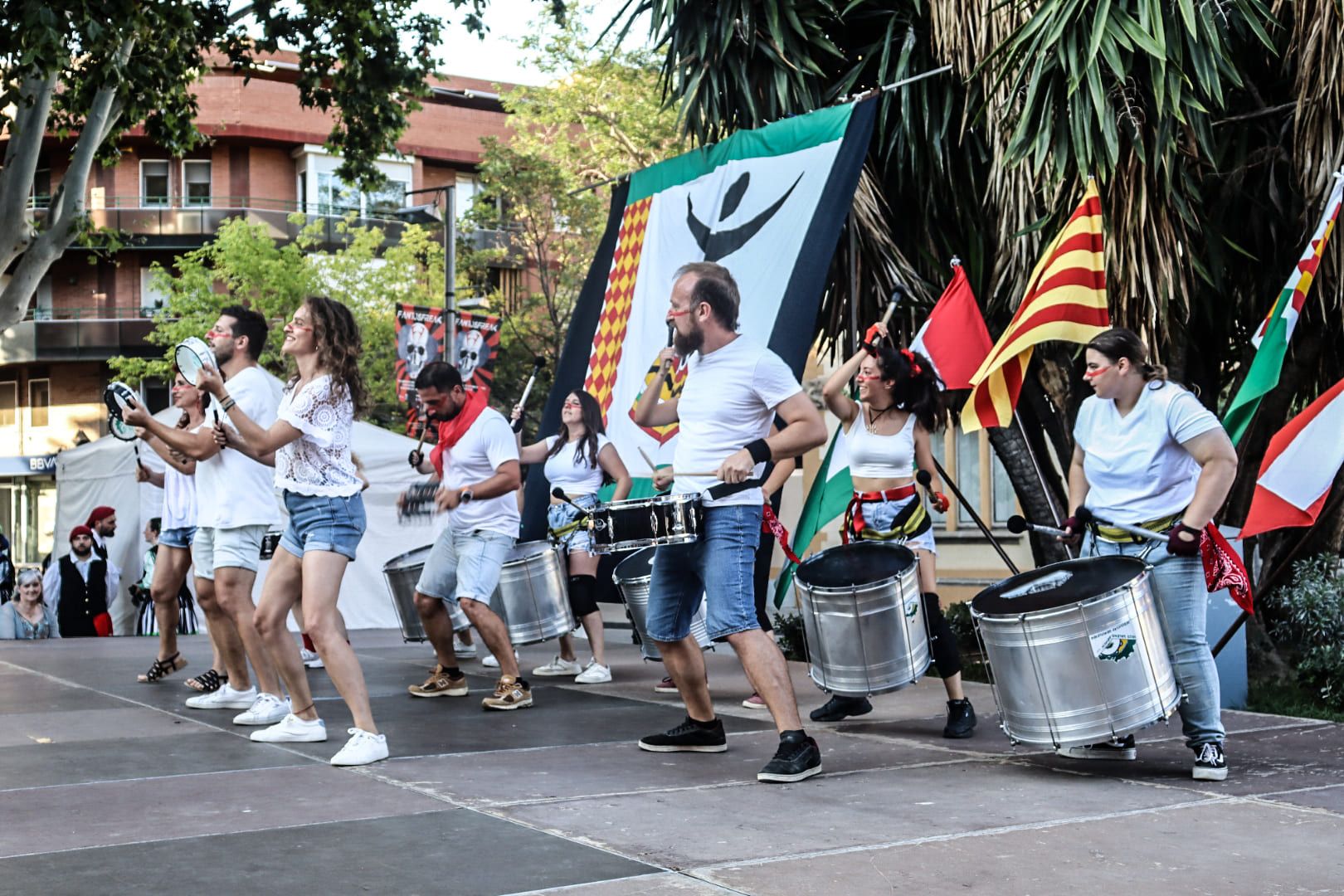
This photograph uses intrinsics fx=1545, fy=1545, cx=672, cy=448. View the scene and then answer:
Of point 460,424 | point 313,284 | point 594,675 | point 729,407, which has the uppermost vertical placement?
point 313,284

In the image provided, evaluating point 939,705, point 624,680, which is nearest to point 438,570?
point 624,680

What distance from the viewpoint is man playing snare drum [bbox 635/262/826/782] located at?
5914mm

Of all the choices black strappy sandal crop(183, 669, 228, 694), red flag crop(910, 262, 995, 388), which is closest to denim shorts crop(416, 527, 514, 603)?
black strappy sandal crop(183, 669, 228, 694)

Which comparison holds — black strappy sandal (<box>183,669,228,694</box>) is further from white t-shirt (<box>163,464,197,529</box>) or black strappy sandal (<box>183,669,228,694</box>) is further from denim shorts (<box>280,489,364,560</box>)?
denim shorts (<box>280,489,364,560</box>)

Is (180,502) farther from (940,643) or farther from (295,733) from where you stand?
(940,643)

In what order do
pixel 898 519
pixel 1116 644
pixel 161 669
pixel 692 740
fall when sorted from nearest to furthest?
pixel 1116 644, pixel 692 740, pixel 898 519, pixel 161 669

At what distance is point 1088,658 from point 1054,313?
321cm

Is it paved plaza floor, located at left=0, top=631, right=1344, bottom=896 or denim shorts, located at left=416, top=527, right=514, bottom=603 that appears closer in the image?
paved plaza floor, located at left=0, top=631, right=1344, bottom=896

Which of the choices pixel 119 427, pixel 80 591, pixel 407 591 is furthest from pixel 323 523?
pixel 80 591

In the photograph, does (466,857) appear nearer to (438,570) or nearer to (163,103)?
(438,570)

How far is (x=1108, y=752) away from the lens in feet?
20.6

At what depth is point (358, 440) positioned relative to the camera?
16250mm

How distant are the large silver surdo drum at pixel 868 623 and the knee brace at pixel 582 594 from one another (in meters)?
2.95

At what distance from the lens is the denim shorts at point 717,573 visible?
5.95 m
